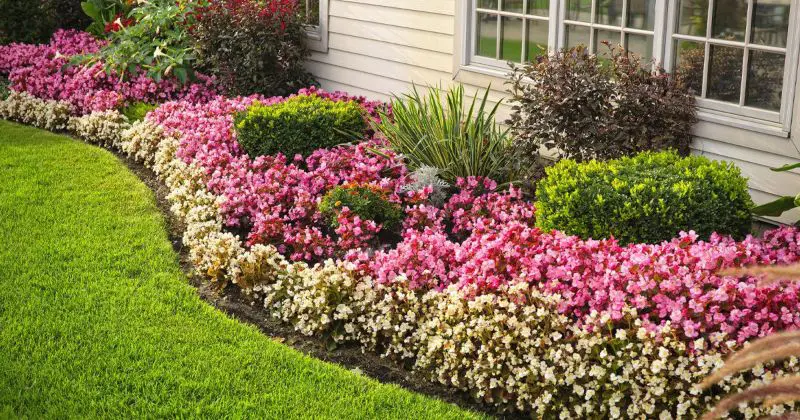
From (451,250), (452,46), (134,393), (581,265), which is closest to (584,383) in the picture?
(581,265)

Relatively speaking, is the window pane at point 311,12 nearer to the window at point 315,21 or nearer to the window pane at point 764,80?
the window at point 315,21

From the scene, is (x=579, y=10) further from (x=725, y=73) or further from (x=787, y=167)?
(x=787, y=167)

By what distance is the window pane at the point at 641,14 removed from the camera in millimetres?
6078

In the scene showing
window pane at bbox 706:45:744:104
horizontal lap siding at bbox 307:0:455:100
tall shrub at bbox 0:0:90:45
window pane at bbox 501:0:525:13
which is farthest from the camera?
tall shrub at bbox 0:0:90:45

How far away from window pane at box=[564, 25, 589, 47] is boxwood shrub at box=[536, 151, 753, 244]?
→ 60.9 inches

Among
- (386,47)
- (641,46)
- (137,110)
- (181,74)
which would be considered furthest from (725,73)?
(137,110)

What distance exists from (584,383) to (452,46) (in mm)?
4252

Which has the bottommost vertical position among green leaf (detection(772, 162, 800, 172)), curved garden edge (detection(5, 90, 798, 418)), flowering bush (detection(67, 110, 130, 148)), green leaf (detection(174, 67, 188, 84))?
curved garden edge (detection(5, 90, 798, 418))

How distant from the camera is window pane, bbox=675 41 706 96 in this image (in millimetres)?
5801

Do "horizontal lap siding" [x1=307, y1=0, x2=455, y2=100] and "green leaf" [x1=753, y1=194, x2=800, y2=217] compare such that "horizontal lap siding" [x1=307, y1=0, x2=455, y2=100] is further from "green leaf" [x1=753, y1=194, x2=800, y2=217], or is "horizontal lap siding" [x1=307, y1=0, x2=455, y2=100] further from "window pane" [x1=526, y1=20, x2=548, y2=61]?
"green leaf" [x1=753, y1=194, x2=800, y2=217]

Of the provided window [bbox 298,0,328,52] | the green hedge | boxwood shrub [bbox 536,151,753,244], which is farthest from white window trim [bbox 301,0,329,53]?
boxwood shrub [bbox 536,151,753,244]

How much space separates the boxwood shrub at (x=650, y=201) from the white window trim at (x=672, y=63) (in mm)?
359

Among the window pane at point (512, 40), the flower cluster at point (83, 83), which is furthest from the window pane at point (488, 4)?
the flower cluster at point (83, 83)

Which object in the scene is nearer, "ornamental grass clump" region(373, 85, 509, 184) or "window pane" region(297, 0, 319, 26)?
"ornamental grass clump" region(373, 85, 509, 184)
